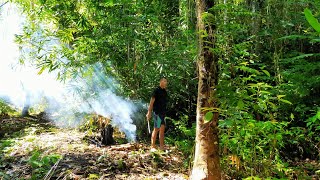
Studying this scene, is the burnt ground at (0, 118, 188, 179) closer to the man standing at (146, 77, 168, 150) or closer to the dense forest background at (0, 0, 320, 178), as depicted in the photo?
the man standing at (146, 77, 168, 150)

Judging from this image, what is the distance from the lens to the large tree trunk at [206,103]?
3328 millimetres

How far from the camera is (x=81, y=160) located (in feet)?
17.3

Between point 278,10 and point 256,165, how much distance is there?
5.42 metres

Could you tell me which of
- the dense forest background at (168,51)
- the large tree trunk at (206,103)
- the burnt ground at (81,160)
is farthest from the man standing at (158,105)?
the large tree trunk at (206,103)

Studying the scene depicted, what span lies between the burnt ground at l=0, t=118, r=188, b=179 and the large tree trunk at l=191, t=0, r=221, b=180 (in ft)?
3.95

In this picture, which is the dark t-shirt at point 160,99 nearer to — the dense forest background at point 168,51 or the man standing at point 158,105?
the man standing at point 158,105

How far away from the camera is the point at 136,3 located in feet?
21.6

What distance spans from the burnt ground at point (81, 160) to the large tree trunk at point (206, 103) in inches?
47.4

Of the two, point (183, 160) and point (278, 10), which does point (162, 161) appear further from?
point (278, 10)

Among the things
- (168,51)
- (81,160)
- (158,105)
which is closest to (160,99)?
(158,105)

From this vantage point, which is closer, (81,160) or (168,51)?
(81,160)

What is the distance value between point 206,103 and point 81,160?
9.53 feet

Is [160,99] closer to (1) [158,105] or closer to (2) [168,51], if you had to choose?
(1) [158,105]

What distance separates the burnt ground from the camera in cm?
461
